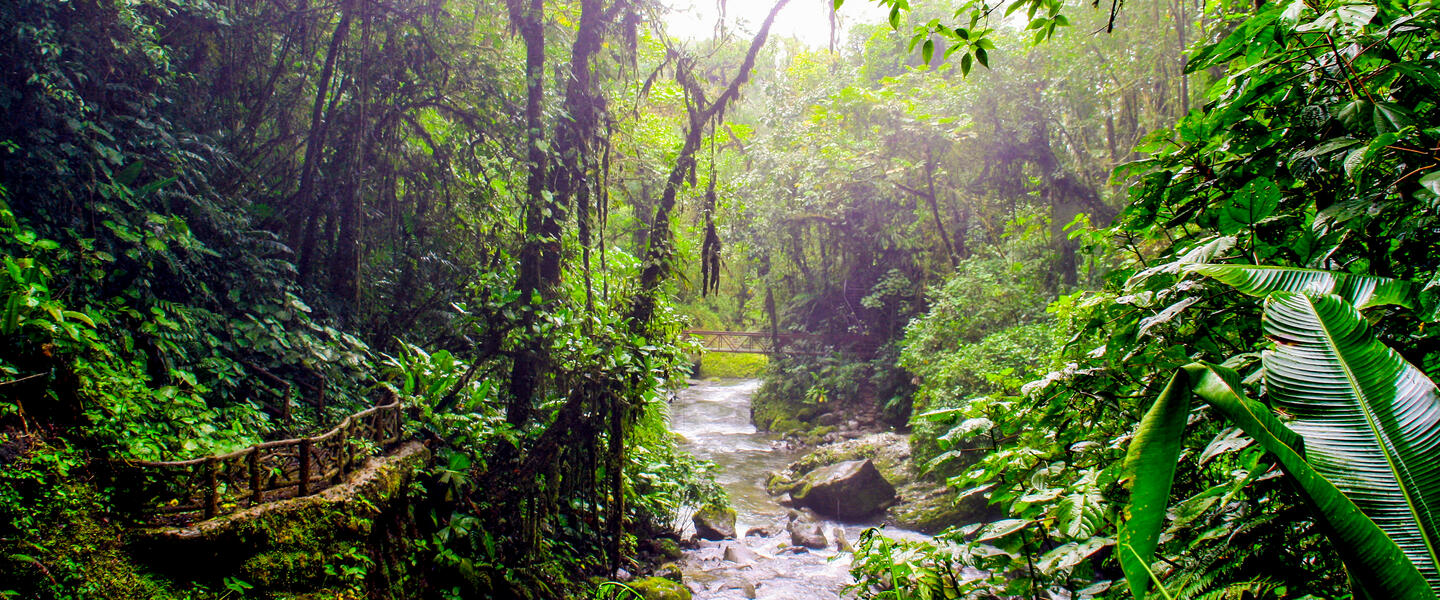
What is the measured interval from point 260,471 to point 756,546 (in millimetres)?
6071

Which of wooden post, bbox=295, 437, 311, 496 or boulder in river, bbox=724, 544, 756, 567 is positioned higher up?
wooden post, bbox=295, 437, 311, 496

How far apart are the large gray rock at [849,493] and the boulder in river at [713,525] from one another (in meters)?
1.78

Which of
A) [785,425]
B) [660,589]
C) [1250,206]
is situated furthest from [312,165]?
[785,425]

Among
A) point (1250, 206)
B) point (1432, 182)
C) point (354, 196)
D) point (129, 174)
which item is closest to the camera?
point (1432, 182)

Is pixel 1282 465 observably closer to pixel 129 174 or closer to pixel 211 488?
pixel 211 488

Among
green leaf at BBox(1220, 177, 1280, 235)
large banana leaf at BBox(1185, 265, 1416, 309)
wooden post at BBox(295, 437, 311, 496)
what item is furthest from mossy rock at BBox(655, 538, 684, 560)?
large banana leaf at BBox(1185, 265, 1416, 309)

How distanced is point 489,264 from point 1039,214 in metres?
10.9

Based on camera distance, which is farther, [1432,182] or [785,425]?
[785,425]

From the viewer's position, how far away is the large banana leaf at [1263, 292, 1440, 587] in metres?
0.81

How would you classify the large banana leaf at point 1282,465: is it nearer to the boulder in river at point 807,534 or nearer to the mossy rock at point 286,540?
the mossy rock at point 286,540

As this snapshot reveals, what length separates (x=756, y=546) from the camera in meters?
8.52

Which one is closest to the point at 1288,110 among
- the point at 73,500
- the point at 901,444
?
the point at 73,500

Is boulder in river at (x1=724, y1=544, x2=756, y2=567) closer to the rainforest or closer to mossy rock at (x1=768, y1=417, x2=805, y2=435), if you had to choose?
the rainforest

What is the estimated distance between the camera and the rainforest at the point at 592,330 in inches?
48.8
